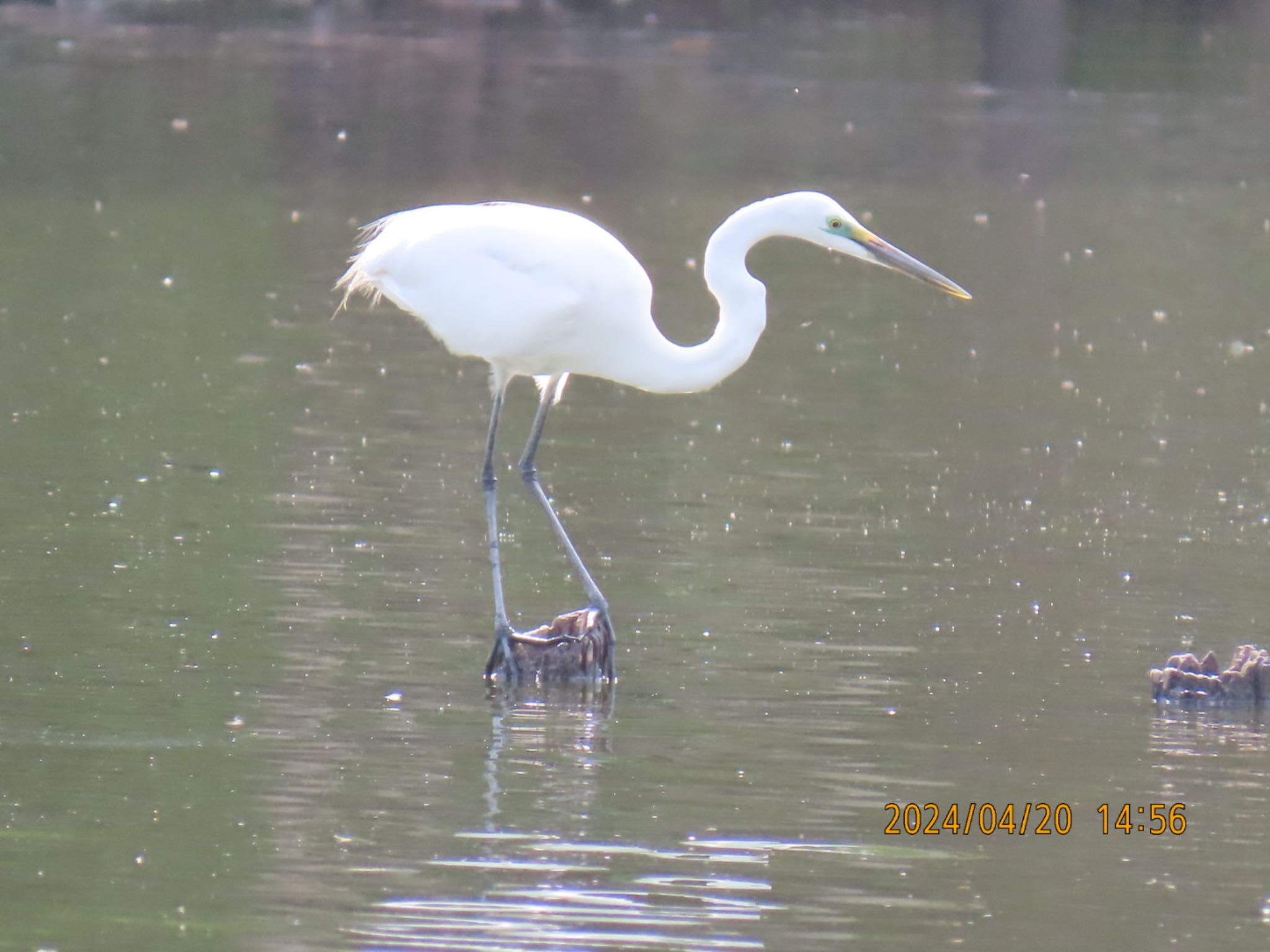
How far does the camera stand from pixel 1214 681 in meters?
8.25

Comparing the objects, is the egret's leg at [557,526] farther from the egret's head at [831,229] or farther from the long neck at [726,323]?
the egret's head at [831,229]

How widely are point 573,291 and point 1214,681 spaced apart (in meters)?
2.69

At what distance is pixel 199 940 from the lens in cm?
599

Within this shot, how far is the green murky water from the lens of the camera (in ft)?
21.4

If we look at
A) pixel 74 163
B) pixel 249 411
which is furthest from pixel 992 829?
pixel 74 163

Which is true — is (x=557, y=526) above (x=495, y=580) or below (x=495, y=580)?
above

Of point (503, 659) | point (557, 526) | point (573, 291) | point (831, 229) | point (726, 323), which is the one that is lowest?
point (503, 659)

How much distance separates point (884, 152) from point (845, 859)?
67.6ft
